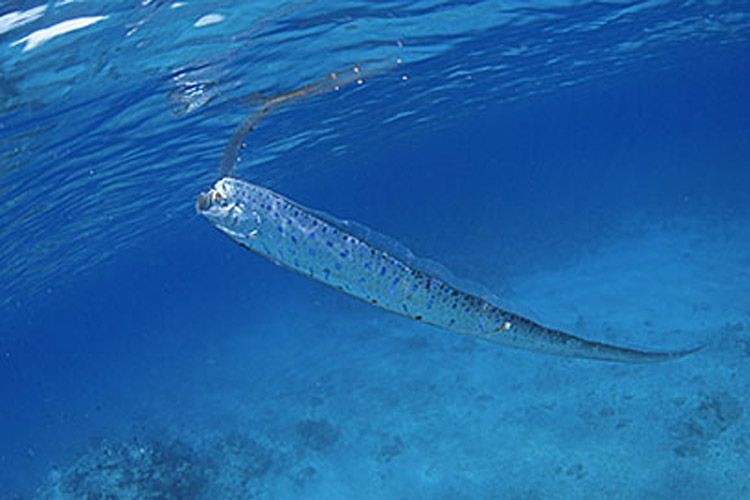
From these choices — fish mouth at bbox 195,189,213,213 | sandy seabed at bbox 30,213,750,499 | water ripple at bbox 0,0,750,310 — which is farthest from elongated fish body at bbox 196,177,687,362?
sandy seabed at bbox 30,213,750,499

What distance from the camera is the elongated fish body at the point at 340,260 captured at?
289 centimetres

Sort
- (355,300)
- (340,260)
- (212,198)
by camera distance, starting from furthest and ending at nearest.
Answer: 1. (355,300)
2. (212,198)
3. (340,260)

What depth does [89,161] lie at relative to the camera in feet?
62.1

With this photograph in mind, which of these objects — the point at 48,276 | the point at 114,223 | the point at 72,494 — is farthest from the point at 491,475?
the point at 48,276

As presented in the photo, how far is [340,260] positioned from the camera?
2.88 m

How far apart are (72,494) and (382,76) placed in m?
20.0

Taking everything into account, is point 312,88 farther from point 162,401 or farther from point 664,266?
point 162,401

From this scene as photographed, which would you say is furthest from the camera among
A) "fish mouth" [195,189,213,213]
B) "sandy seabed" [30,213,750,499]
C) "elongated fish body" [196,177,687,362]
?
"sandy seabed" [30,213,750,499]

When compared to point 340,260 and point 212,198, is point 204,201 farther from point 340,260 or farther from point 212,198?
point 340,260

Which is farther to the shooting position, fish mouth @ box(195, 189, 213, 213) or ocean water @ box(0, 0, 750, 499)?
ocean water @ box(0, 0, 750, 499)

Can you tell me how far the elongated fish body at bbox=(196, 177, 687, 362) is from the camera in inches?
114

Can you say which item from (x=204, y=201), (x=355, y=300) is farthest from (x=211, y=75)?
(x=204, y=201)

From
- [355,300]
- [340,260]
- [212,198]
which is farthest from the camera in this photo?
[355,300]

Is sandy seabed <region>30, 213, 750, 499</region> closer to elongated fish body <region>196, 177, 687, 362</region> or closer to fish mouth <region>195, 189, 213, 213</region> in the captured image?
elongated fish body <region>196, 177, 687, 362</region>
